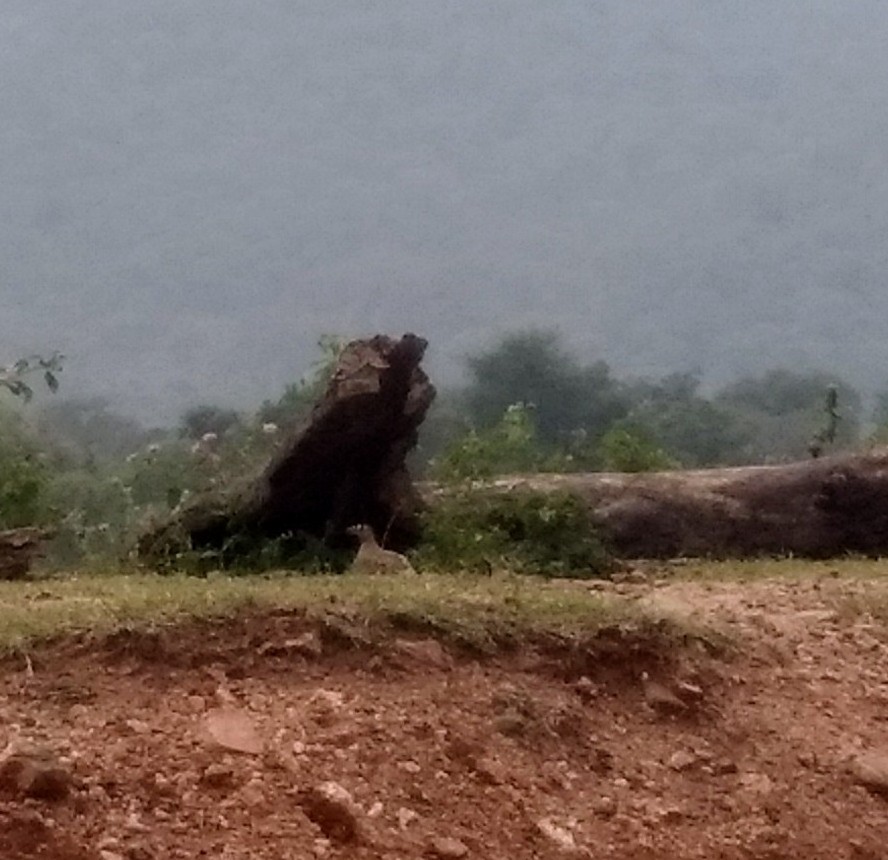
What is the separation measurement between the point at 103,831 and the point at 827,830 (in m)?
1.37

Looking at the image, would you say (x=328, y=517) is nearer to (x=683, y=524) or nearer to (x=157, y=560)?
(x=157, y=560)

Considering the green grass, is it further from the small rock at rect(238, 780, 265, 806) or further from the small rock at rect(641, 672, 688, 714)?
the small rock at rect(238, 780, 265, 806)

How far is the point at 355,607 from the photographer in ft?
9.61

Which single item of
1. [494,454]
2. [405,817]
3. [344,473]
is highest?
[344,473]

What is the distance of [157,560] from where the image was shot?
4.89 m

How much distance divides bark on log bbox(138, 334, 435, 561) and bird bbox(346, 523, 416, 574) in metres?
0.11

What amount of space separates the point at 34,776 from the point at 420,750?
69 centimetres

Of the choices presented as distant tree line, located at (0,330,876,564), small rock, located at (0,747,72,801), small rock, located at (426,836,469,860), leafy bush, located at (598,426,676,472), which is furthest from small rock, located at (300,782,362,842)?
leafy bush, located at (598,426,676,472)

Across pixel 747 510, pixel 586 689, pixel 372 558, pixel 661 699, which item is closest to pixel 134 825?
pixel 586 689

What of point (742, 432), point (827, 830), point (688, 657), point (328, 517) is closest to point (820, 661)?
point (688, 657)

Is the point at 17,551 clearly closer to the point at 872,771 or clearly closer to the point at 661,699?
the point at 661,699

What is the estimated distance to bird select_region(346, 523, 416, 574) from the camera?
4245 mm

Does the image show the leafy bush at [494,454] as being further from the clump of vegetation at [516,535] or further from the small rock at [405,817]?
the small rock at [405,817]

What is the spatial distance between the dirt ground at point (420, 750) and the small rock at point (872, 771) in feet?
0.09
